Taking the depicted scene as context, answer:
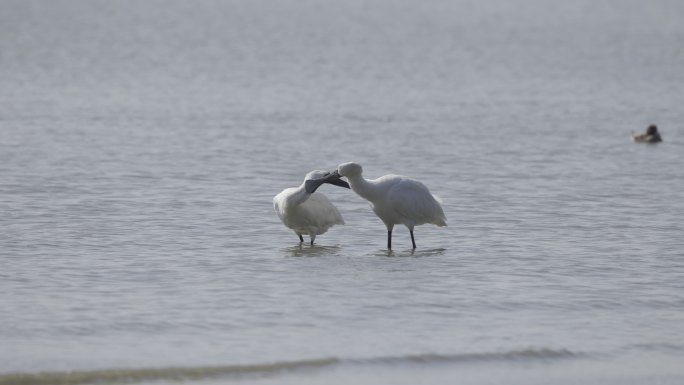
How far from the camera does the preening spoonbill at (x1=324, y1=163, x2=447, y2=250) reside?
1434cm

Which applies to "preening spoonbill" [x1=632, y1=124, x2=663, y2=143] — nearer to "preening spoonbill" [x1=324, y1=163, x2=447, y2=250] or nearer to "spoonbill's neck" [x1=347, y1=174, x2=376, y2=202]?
"preening spoonbill" [x1=324, y1=163, x2=447, y2=250]

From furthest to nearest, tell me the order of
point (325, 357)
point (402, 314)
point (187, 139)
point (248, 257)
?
1. point (187, 139)
2. point (248, 257)
3. point (402, 314)
4. point (325, 357)

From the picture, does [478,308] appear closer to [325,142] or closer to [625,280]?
[625,280]

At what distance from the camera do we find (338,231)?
15922mm

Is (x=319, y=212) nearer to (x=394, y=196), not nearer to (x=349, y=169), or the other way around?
(x=349, y=169)

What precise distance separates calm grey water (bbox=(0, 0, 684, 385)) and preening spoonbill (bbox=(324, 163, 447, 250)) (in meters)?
0.44

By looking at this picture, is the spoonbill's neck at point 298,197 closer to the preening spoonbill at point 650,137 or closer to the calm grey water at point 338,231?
the calm grey water at point 338,231

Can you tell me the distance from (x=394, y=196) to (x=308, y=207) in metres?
0.95

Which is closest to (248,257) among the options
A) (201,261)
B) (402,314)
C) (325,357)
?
(201,261)

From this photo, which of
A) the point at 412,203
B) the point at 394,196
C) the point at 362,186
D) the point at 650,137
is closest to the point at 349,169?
the point at 362,186

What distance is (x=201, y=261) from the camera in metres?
13.7

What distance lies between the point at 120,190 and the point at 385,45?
37.9 m

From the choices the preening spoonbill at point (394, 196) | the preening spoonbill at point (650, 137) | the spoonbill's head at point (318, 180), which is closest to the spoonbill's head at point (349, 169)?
the preening spoonbill at point (394, 196)

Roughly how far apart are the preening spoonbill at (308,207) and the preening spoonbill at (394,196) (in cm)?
14
